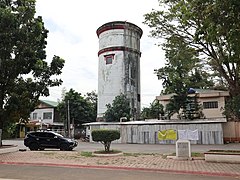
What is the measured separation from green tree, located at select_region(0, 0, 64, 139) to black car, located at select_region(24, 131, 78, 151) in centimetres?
358

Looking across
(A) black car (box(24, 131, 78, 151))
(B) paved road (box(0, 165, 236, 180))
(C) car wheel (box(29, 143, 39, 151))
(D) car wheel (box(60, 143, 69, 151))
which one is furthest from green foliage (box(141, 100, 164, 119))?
(B) paved road (box(0, 165, 236, 180))

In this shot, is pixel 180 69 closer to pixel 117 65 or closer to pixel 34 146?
pixel 117 65

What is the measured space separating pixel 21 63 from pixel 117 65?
77.2ft

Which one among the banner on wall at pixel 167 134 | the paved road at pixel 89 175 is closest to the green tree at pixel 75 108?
the banner on wall at pixel 167 134

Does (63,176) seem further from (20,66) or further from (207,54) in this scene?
(207,54)

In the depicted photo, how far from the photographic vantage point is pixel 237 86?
17.8 metres

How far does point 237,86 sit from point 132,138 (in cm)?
1433

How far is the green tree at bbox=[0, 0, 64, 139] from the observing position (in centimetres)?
1639

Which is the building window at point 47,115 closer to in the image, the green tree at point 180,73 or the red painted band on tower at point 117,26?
the red painted band on tower at point 117,26

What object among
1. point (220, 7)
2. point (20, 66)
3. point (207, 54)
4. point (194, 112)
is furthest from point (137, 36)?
point (220, 7)

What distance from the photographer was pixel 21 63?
55.0 ft

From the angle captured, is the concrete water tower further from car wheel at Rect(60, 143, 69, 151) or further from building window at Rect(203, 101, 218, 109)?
car wheel at Rect(60, 143, 69, 151)

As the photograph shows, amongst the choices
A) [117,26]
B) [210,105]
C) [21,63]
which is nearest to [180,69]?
[210,105]

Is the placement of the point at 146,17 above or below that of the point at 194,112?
above
